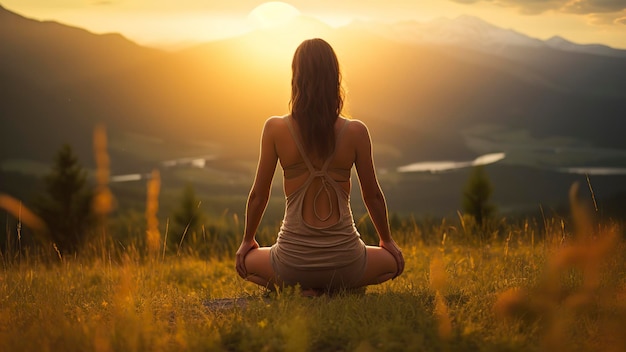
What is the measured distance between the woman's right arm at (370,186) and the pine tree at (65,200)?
28.0m

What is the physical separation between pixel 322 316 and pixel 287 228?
1.08 m

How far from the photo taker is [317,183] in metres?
5.15

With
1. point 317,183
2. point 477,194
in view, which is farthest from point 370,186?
point 477,194

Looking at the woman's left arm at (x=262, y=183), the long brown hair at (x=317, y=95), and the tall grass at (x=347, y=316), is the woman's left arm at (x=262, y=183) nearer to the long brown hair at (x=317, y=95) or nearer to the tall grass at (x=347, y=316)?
the long brown hair at (x=317, y=95)

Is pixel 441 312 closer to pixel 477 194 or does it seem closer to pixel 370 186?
pixel 370 186

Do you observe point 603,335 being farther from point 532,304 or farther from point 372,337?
point 372,337

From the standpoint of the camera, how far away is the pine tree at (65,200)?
103ft

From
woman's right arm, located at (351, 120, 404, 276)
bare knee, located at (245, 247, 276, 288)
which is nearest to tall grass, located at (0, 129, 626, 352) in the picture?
bare knee, located at (245, 247, 276, 288)

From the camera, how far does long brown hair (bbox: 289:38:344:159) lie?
5023 millimetres

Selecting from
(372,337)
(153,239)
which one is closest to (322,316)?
(372,337)

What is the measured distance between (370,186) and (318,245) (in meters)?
0.65

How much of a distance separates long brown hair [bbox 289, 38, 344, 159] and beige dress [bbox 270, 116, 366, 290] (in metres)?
0.10

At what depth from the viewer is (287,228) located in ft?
17.2

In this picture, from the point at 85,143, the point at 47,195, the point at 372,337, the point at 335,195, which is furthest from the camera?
the point at 85,143
